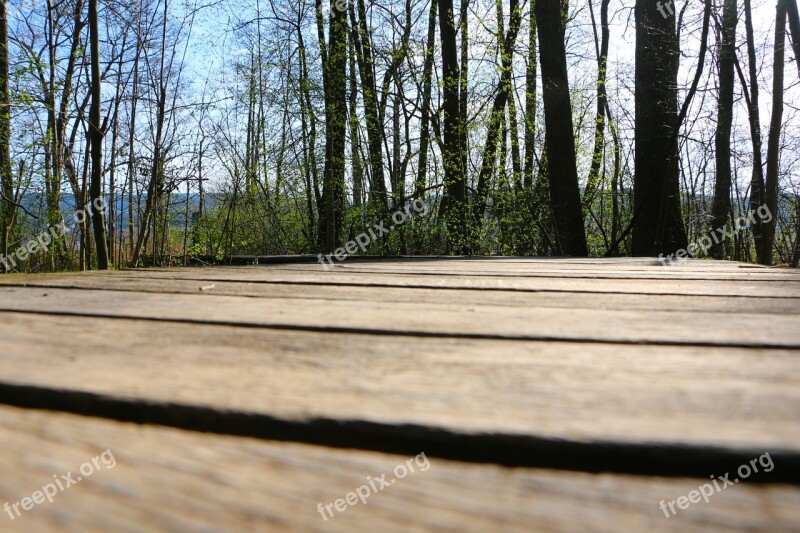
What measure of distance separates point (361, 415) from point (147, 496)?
0.16 m

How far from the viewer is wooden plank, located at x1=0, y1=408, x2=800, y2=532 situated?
1.07ft

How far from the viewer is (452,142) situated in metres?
7.30

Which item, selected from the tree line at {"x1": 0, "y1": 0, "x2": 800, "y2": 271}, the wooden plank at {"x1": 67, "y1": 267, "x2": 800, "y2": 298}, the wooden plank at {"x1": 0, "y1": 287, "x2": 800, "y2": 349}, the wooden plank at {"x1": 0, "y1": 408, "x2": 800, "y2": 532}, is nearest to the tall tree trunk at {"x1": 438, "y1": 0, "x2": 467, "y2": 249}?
the tree line at {"x1": 0, "y1": 0, "x2": 800, "y2": 271}

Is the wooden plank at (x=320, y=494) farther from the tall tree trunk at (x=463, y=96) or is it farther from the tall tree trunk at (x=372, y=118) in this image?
the tall tree trunk at (x=463, y=96)

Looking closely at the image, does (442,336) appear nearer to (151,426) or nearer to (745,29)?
(151,426)

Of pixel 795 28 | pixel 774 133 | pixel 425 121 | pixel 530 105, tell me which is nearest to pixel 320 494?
pixel 425 121

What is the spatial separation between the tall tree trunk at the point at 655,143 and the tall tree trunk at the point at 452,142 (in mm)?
2258

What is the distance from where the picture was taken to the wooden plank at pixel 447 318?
78 centimetres

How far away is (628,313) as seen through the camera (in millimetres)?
1001

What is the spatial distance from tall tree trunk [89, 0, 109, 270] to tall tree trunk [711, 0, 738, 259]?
23.4 feet

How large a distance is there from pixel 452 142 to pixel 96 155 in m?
4.13

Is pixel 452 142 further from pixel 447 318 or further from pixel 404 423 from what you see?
pixel 404 423

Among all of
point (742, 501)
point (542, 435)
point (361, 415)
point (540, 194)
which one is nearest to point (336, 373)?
point (361, 415)

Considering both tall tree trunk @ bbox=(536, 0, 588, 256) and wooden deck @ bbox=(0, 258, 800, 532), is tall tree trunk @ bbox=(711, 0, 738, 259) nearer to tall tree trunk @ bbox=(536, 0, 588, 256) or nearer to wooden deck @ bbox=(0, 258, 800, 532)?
tall tree trunk @ bbox=(536, 0, 588, 256)
